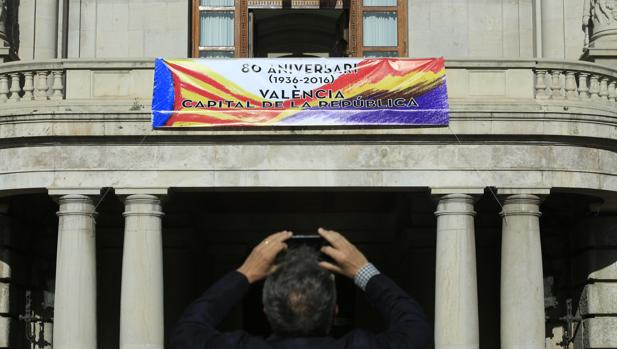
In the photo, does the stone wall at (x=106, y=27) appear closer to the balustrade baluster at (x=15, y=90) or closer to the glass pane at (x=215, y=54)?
the glass pane at (x=215, y=54)

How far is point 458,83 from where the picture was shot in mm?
26750

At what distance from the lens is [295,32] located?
40.2 m

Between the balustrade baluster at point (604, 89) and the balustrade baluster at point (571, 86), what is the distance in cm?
71

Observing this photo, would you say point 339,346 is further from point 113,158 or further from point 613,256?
point 613,256

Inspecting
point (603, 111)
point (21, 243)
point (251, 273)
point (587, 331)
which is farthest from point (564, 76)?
point (251, 273)

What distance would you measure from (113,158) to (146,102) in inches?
50.1

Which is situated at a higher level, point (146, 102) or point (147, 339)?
point (146, 102)

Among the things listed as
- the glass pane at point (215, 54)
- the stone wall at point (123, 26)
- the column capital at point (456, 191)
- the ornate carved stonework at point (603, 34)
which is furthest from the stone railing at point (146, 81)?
the stone wall at point (123, 26)

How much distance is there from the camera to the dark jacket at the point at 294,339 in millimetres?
7445

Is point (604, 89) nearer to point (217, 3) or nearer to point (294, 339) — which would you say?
point (217, 3)

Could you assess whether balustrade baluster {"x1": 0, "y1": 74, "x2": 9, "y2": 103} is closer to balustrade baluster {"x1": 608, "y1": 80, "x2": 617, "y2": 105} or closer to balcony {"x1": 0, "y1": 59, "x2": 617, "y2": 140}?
balcony {"x1": 0, "y1": 59, "x2": 617, "y2": 140}

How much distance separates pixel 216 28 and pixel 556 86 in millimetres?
8906

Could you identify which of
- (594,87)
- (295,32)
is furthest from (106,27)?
(594,87)

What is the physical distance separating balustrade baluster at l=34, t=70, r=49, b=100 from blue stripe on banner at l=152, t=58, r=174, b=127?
88.3 inches
